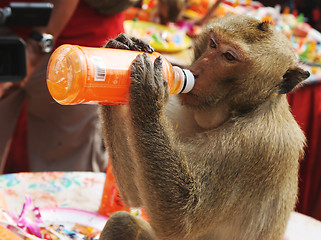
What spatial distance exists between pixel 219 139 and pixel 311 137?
1861mm

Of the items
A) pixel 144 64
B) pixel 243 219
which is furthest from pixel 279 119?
pixel 144 64

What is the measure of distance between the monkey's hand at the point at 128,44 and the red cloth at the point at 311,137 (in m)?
1.89

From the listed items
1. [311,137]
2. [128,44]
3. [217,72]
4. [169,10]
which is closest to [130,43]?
[128,44]

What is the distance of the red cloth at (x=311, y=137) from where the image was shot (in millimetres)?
2830

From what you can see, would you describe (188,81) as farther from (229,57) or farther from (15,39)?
(15,39)

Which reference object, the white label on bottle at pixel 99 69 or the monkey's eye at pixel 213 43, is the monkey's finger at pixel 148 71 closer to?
the white label on bottle at pixel 99 69

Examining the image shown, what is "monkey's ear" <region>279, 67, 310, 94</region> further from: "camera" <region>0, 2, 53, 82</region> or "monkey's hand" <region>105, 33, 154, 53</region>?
"camera" <region>0, 2, 53, 82</region>

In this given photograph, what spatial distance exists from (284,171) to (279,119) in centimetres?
15

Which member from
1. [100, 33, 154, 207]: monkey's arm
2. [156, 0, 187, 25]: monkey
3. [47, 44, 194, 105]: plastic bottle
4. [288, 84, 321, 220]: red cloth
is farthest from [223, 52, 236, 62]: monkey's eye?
[156, 0, 187, 25]: monkey

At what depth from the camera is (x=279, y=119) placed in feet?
4.20

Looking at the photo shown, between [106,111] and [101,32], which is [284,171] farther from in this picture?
[101,32]

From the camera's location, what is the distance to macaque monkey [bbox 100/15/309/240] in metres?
1.10

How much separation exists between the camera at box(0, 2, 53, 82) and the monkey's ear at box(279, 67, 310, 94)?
940 millimetres

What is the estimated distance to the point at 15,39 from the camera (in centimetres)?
161
